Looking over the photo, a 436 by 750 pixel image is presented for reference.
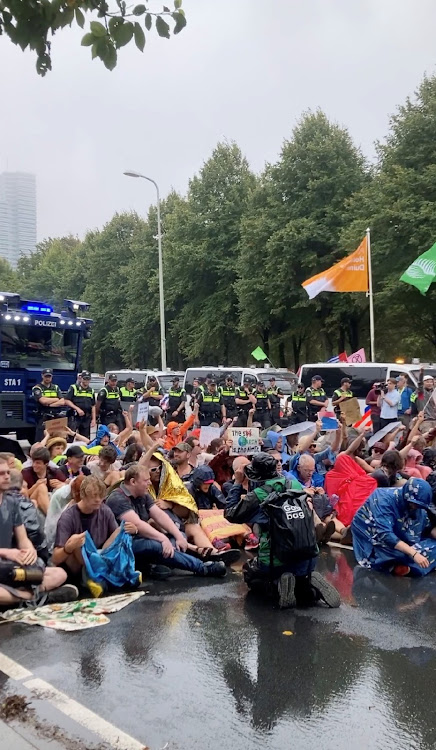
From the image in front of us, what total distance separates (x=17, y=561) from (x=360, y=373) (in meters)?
14.3

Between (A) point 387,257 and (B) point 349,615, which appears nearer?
(B) point 349,615

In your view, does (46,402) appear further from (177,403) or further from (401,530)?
(401,530)

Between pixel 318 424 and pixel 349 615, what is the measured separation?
464 centimetres

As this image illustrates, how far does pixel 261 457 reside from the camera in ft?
19.4

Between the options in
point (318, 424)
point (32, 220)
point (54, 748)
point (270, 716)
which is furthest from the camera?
point (32, 220)

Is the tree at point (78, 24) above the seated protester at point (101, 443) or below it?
above

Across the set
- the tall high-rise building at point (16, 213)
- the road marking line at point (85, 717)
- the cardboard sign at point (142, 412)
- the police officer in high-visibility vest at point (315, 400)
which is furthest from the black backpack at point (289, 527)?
the tall high-rise building at point (16, 213)

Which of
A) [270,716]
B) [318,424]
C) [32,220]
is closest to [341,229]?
[318,424]

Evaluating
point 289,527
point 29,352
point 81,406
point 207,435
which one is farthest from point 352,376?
point 289,527

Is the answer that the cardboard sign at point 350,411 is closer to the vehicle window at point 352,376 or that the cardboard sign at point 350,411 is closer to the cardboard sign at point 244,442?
the cardboard sign at point 244,442

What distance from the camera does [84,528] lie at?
6.26 meters

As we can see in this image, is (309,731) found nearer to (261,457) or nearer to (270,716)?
(270,716)

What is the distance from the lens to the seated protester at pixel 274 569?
566 cm

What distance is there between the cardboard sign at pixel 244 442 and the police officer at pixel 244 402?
28.2ft
